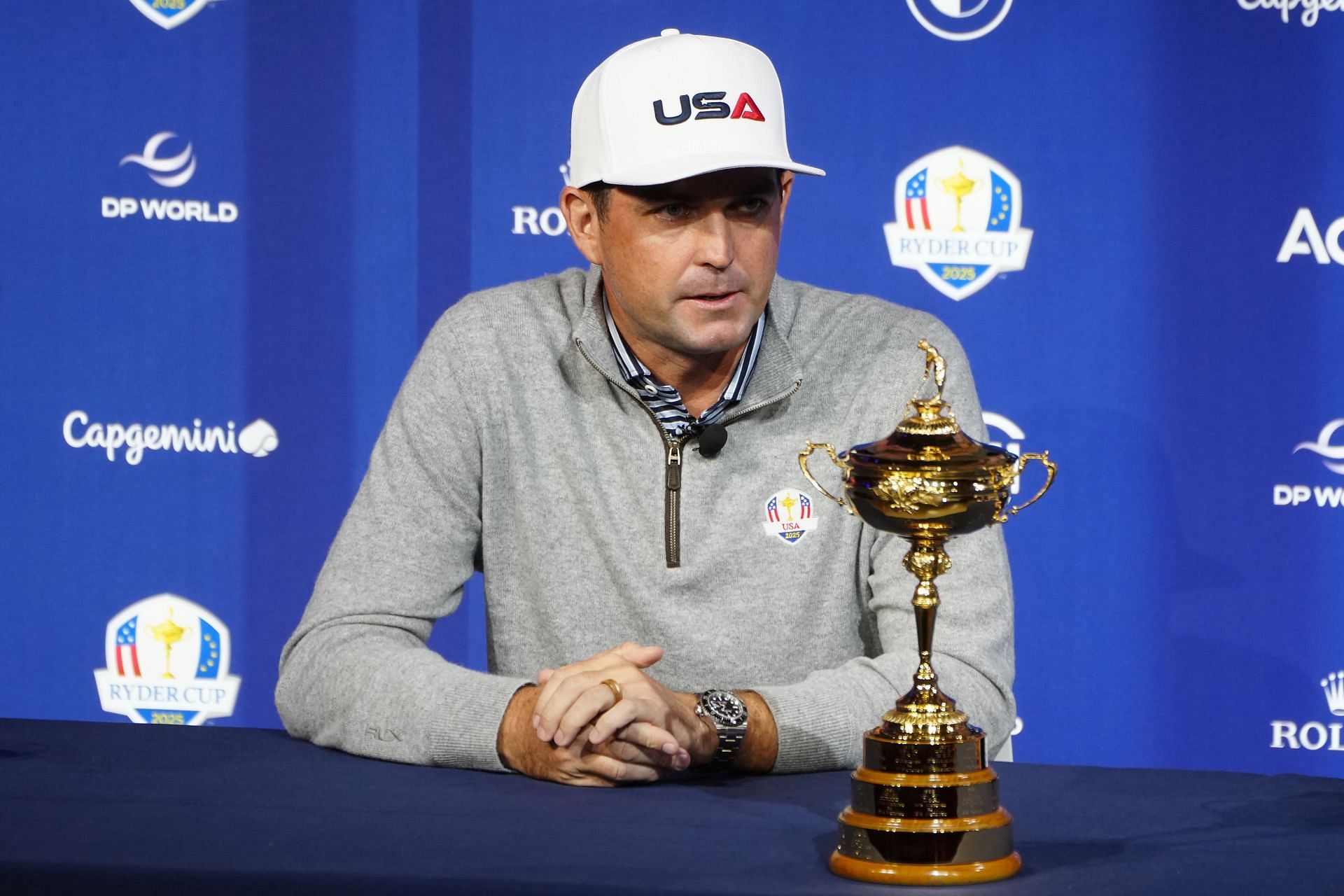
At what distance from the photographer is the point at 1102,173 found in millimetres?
3186

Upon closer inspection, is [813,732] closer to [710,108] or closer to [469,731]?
[469,731]

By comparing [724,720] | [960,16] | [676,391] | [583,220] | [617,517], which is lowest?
[724,720]

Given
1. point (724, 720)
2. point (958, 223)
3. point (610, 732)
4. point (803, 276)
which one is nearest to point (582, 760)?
point (610, 732)

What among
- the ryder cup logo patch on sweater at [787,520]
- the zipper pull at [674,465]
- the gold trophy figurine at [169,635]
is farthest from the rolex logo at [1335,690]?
the gold trophy figurine at [169,635]

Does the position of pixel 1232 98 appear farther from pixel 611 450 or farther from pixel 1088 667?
pixel 611 450

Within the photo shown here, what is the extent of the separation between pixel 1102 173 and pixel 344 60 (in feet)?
5.02

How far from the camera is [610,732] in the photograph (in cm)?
157

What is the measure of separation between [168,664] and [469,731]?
1.91m

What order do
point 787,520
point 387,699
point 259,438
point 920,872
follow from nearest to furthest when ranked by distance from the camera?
point 920,872
point 387,699
point 787,520
point 259,438

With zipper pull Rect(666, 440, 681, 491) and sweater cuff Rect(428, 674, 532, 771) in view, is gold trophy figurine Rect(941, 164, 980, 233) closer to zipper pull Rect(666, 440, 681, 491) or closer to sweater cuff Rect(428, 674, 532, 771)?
zipper pull Rect(666, 440, 681, 491)

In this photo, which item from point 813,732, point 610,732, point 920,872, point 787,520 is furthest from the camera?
point 787,520

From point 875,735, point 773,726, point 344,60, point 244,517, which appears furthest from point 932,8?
point 875,735

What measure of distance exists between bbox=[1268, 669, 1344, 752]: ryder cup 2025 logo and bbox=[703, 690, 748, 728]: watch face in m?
1.86

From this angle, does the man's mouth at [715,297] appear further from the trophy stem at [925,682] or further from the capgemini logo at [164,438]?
the capgemini logo at [164,438]
